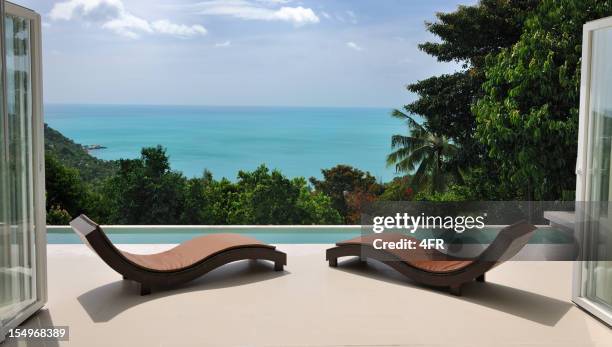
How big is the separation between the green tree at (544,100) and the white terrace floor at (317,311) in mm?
5215

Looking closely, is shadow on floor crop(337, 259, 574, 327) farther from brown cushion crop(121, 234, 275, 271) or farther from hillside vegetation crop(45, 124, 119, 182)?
hillside vegetation crop(45, 124, 119, 182)

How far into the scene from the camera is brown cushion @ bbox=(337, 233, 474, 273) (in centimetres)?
525

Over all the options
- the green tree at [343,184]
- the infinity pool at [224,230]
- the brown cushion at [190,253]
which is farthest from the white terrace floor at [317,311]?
the green tree at [343,184]

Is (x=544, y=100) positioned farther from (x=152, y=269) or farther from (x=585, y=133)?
(x=152, y=269)

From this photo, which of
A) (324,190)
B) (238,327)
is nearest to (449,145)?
(324,190)

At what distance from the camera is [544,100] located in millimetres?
10977

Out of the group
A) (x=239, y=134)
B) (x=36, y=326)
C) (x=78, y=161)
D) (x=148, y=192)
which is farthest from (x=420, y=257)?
(x=239, y=134)

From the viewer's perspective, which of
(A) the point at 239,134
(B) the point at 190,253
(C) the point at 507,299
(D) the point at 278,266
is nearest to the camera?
(C) the point at 507,299

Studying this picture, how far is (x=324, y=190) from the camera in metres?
21.3

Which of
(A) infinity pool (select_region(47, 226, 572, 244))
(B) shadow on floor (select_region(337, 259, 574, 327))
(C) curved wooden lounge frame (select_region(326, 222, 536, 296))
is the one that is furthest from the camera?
(A) infinity pool (select_region(47, 226, 572, 244))

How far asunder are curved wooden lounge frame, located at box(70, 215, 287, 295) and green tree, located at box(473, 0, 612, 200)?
269 inches

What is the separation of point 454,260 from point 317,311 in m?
1.59

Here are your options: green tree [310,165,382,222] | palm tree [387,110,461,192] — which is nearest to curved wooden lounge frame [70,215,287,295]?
palm tree [387,110,461,192]

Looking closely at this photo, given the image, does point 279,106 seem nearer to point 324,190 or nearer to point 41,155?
point 324,190
